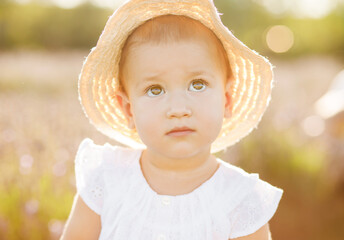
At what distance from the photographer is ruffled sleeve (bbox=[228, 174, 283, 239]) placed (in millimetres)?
1940

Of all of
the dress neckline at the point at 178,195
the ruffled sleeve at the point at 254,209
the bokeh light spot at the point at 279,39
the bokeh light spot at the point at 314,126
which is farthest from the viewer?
the bokeh light spot at the point at 279,39

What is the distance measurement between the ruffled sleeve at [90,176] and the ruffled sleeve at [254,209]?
0.60m

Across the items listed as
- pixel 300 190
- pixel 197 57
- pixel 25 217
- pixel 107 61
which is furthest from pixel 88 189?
pixel 300 190

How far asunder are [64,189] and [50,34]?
16778mm

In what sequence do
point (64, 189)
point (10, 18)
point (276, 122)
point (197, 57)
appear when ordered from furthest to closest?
point (10, 18) < point (276, 122) < point (64, 189) < point (197, 57)

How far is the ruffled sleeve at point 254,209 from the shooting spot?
194 cm

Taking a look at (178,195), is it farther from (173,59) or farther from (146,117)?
(173,59)

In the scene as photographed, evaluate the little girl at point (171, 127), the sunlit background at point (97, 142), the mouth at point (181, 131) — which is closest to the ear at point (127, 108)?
the little girl at point (171, 127)

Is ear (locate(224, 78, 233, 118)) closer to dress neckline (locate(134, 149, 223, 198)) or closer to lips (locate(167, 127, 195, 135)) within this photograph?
dress neckline (locate(134, 149, 223, 198))

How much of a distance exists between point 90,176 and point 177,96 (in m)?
0.64

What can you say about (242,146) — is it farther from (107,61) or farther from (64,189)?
(107,61)

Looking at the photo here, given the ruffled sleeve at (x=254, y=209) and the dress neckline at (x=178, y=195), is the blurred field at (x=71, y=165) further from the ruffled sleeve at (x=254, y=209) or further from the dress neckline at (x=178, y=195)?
the ruffled sleeve at (x=254, y=209)

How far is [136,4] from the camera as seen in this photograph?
1.97m

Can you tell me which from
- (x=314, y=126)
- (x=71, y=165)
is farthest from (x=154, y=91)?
(x=314, y=126)
